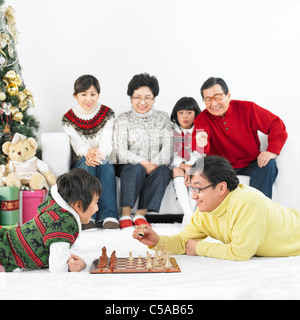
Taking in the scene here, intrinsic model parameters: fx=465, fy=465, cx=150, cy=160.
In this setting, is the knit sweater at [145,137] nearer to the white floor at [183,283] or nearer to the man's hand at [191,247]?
the man's hand at [191,247]

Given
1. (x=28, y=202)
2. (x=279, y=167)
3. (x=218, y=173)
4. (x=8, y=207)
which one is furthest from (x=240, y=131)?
(x=8, y=207)

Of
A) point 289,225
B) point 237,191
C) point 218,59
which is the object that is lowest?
point 289,225

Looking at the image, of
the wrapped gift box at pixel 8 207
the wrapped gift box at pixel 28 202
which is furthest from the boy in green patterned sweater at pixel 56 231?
the wrapped gift box at pixel 28 202

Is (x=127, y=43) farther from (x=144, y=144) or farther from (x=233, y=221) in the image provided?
(x=233, y=221)

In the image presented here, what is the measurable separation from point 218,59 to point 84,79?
4.47 ft

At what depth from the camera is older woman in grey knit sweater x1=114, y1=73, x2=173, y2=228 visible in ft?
10.2

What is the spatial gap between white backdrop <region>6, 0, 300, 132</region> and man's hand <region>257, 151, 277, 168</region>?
1.08 metres

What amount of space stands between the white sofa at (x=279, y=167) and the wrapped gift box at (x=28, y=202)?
0.24 meters

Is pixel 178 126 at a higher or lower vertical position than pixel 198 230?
higher

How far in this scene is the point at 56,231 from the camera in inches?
67.0

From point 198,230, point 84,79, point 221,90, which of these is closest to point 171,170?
point 221,90

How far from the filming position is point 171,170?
125 inches

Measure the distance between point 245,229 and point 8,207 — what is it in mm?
1698
